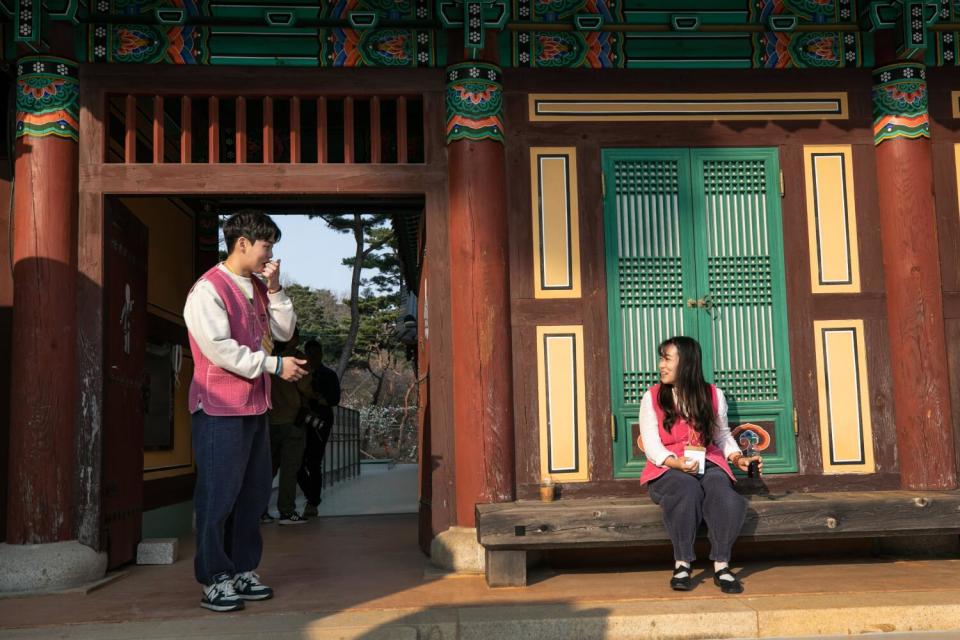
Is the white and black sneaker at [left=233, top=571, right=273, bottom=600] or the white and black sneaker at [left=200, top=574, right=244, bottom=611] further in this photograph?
the white and black sneaker at [left=233, top=571, right=273, bottom=600]

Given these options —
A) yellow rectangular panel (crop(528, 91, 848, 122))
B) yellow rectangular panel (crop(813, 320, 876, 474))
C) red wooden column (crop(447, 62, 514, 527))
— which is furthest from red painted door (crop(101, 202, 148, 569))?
yellow rectangular panel (crop(813, 320, 876, 474))

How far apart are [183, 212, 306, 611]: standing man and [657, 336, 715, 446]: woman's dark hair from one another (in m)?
1.98

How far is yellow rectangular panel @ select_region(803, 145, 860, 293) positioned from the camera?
5934mm

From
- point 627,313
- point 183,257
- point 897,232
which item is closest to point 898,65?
point 897,232

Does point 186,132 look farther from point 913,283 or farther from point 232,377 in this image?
point 913,283

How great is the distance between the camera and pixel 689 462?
4.93 m

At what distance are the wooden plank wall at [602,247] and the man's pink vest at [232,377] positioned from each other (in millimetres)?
1669

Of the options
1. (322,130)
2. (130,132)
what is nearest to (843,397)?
(322,130)

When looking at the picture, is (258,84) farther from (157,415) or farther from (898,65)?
(898,65)

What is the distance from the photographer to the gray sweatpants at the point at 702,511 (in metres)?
4.80

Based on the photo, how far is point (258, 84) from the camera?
584cm

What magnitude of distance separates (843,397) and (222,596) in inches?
147

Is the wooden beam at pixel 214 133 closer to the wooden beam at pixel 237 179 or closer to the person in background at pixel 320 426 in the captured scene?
the wooden beam at pixel 237 179

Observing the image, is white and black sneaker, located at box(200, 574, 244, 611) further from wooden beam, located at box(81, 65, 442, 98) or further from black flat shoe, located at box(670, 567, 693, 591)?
wooden beam, located at box(81, 65, 442, 98)
